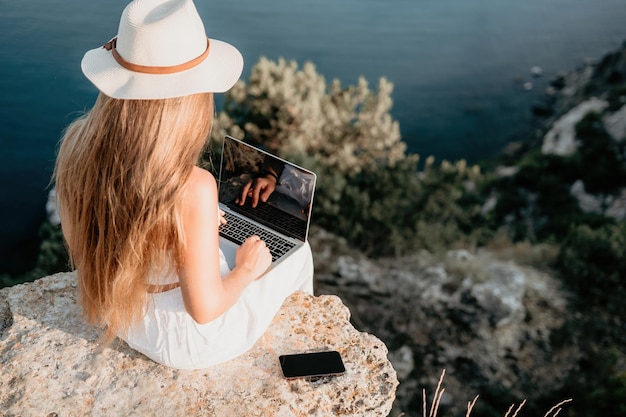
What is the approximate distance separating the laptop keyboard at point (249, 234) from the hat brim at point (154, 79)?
1.15m

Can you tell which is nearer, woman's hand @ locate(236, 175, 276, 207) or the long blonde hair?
the long blonde hair

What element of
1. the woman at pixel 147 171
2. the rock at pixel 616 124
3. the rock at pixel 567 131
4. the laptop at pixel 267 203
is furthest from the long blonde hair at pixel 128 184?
the rock at pixel 616 124

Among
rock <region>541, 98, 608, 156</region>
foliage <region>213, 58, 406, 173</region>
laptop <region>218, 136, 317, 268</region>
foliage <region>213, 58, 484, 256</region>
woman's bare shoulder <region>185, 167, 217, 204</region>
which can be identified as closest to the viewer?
woman's bare shoulder <region>185, 167, 217, 204</region>

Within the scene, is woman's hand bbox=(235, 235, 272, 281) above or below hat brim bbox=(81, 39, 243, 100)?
below

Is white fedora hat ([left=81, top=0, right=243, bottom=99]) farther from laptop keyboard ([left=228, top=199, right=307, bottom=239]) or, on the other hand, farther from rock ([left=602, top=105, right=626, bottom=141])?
rock ([left=602, top=105, right=626, bottom=141])

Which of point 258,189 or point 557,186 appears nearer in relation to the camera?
point 258,189

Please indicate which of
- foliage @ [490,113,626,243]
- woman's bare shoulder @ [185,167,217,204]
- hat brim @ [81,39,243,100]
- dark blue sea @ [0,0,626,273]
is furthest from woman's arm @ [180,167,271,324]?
foliage @ [490,113,626,243]

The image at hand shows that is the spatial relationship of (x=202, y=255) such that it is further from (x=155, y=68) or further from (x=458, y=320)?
(x=458, y=320)

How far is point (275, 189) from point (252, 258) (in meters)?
0.67

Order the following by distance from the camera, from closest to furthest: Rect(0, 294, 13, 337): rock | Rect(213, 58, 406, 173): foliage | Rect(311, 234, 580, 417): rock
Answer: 1. Rect(0, 294, 13, 337): rock
2. Rect(311, 234, 580, 417): rock
3. Rect(213, 58, 406, 173): foliage

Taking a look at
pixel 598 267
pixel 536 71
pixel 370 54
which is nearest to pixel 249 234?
pixel 598 267

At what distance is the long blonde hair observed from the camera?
1792 mm

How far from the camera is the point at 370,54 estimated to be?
16.9 meters

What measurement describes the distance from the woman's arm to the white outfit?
0.24 m
